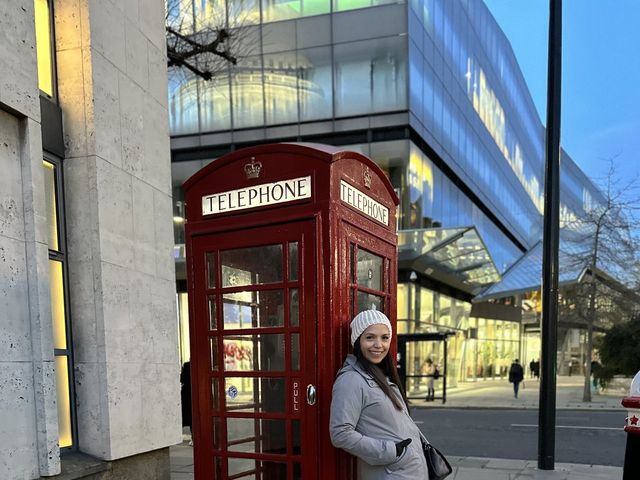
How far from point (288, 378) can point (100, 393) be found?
197 cm

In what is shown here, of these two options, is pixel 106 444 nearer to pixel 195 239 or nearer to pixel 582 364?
pixel 195 239

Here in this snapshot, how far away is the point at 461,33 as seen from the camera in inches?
946

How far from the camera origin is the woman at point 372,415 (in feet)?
8.00

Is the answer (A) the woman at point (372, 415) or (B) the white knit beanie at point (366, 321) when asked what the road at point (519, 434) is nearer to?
(A) the woman at point (372, 415)

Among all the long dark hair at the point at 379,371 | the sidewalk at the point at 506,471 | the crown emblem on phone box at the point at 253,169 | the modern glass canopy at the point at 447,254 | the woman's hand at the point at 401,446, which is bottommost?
the sidewalk at the point at 506,471

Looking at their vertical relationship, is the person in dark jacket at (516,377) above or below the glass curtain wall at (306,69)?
below

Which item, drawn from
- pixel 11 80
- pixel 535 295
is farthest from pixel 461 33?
pixel 11 80

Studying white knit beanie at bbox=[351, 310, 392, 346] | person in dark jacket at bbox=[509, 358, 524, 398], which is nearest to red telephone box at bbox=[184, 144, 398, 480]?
white knit beanie at bbox=[351, 310, 392, 346]

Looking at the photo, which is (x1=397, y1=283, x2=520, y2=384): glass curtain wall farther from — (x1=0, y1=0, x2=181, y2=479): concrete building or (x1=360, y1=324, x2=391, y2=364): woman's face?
(x1=360, y1=324, x2=391, y2=364): woman's face

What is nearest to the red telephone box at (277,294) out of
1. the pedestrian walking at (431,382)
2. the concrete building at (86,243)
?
the concrete building at (86,243)

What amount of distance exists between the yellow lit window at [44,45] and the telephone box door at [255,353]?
2.19m

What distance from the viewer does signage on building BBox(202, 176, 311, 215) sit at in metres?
2.72

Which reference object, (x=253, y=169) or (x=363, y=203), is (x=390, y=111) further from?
(x=253, y=169)

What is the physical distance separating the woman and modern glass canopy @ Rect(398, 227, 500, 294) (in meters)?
14.9
